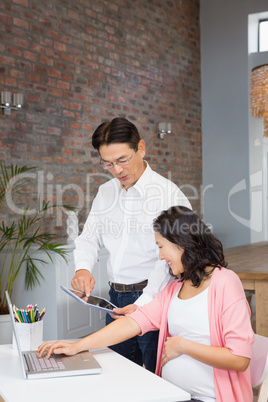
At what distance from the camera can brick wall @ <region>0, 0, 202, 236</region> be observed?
4562 millimetres

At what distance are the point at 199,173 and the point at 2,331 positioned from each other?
4136 millimetres

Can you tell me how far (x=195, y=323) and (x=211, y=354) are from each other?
5.5 inches

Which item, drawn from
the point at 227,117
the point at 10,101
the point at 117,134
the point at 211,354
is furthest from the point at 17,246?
the point at 227,117

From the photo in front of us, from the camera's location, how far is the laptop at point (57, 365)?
4.82 ft

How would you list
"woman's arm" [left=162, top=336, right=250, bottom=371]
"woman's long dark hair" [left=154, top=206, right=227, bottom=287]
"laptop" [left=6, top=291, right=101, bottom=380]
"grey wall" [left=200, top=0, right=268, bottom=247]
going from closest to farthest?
"laptop" [left=6, top=291, right=101, bottom=380]
"woman's arm" [left=162, top=336, right=250, bottom=371]
"woman's long dark hair" [left=154, top=206, right=227, bottom=287]
"grey wall" [left=200, top=0, right=268, bottom=247]

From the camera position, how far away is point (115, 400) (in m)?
1.30

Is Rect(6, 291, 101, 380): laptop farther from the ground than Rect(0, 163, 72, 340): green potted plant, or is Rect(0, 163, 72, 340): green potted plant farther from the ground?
Rect(0, 163, 72, 340): green potted plant

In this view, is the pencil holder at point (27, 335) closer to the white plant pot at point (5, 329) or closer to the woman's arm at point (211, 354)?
the woman's arm at point (211, 354)

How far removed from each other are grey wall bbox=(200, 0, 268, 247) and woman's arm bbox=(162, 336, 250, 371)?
17.9ft

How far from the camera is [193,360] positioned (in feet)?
5.49

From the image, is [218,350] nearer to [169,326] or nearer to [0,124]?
[169,326]

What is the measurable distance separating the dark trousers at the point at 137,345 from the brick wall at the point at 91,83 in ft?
8.44

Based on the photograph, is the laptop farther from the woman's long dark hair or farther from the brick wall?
the brick wall

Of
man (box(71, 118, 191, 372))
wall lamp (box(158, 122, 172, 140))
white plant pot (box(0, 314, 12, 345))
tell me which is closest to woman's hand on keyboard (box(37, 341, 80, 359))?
man (box(71, 118, 191, 372))
